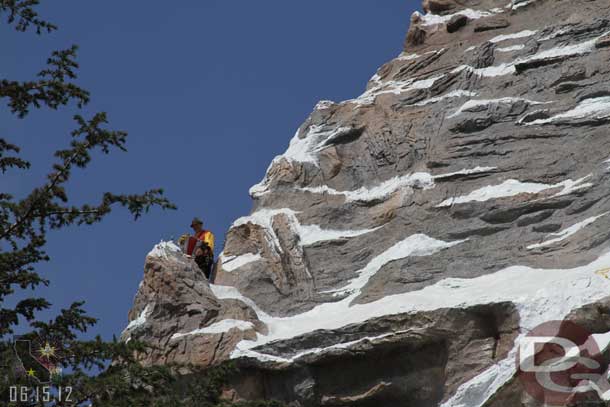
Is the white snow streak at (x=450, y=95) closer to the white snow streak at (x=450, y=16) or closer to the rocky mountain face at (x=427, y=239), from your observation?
→ the rocky mountain face at (x=427, y=239)

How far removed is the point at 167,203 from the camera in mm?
24281

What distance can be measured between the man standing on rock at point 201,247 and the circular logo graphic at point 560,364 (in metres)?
8.15

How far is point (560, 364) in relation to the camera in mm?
26141

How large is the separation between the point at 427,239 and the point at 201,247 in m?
4.75

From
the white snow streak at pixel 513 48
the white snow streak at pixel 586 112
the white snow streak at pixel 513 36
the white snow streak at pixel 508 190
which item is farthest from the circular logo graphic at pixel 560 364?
the white snow streak at pixel 513 36

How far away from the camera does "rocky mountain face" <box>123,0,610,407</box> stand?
27.8m

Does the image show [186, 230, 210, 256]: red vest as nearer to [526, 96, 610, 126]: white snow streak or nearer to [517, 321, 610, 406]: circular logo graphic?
[526, 96, 610, 126]: white snow streak

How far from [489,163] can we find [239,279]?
5220 mm

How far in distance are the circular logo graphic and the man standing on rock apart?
8151 mm

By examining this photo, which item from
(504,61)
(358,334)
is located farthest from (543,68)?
(358,334)

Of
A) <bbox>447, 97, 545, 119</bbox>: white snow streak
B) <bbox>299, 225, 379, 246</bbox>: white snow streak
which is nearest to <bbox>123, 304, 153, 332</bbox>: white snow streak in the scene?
<bbox>299, 225, 379, 246</bbox>: white snow streak

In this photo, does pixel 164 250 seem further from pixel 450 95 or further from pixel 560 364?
pixel 560 364

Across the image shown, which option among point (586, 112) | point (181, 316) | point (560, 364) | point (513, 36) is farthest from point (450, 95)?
point (560, 364)

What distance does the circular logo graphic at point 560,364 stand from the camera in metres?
25.7
